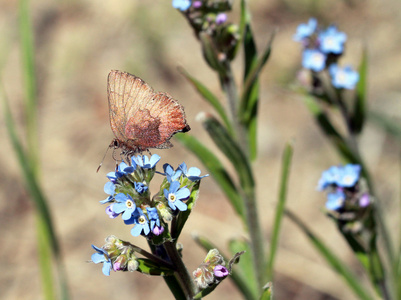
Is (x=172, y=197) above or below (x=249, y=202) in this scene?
below

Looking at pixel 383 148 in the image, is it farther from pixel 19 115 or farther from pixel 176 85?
pixel 19 115

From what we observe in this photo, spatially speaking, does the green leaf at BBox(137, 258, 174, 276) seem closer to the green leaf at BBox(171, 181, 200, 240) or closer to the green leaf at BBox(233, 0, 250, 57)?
the green leaf at BBox(171, 181, 200, 240)

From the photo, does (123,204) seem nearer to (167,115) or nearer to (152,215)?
(152,215)

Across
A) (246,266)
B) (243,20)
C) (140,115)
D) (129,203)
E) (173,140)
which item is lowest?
(129,203)

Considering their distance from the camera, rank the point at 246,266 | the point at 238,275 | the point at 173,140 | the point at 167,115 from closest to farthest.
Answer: the point at 167,115, the point at 238,275, the point at 246,266, the point at 173,140

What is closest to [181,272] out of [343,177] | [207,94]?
[207,94]

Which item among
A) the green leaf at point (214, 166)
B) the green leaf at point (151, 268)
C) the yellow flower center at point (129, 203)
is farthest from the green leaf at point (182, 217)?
the green leaf at point (214, 166)

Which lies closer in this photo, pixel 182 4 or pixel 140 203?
pixel 140 203

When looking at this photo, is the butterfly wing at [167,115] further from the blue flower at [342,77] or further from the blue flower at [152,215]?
the blue flower at [342,77]
